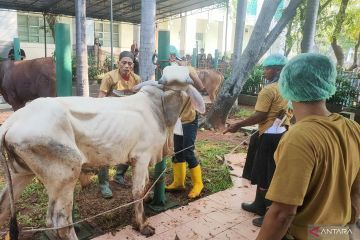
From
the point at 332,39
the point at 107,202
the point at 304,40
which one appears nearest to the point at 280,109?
the point at 107,202

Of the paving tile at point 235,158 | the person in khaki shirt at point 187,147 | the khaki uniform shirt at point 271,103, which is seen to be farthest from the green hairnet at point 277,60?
the paving tile at point 235,158

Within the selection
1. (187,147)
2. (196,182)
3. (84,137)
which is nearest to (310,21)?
(187,147)

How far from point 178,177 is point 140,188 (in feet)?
4.25

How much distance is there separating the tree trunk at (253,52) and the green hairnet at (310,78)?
612 centimetres

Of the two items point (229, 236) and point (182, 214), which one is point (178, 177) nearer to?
point (182, 214)

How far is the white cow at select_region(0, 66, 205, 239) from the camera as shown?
2.54 metres

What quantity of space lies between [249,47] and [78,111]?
225 inches

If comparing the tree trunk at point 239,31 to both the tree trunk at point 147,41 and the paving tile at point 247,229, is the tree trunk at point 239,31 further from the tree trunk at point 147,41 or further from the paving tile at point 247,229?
the paving tile at point 247,229

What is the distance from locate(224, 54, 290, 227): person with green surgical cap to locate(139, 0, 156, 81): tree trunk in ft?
5.79

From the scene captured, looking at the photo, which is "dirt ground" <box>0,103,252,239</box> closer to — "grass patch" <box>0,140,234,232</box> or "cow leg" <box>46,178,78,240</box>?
"grass patch" <box>0,140,234,232</box>

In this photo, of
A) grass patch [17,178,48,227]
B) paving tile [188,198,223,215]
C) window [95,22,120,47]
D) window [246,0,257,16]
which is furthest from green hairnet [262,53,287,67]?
window [246,0,257,16]

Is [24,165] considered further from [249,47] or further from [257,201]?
[249,47]

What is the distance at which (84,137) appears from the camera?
2.79 m

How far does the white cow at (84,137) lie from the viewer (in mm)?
2539
